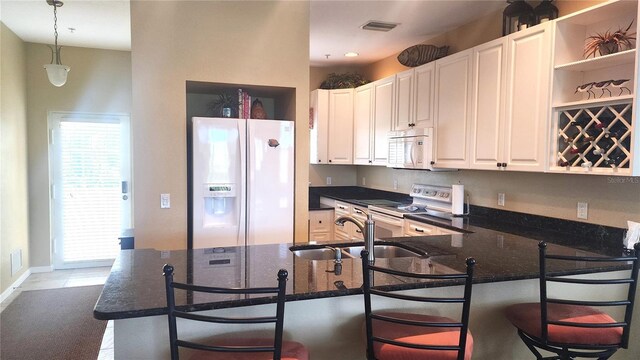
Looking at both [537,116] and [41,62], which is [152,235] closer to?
[537,116]

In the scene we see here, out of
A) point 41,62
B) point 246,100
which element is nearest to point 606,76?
point 246,100

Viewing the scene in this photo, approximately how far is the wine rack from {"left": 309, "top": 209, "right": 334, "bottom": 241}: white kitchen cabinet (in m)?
2.97

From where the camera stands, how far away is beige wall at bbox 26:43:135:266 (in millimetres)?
5078

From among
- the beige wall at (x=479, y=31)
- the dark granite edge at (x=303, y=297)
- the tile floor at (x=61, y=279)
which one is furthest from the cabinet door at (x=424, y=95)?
the tile floor at (x=61, y=279)

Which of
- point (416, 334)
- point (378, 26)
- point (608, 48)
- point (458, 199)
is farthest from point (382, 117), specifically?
point (416, 334)

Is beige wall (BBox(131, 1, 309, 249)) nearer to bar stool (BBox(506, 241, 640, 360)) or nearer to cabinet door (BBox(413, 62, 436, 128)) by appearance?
cabinet door (BBox(413, 62, 436, 128))

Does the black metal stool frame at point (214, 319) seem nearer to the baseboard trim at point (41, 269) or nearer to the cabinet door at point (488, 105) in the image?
the cabinet door at point (488, 105)

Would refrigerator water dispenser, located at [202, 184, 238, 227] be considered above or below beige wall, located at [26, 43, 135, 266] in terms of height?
below

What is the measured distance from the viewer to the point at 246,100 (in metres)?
3.38

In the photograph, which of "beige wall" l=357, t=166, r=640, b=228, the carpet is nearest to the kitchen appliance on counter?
"beige wall" l=357, t=166, r=640, b=228

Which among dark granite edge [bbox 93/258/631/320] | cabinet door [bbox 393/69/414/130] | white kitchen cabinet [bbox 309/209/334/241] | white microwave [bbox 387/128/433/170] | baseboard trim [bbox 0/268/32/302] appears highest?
cabinet door [bbox 393/69/414/130]

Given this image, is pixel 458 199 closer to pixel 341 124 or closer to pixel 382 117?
pixel 382 117

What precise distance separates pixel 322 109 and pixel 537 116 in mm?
3027

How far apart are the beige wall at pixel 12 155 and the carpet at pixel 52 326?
501 millimetres
